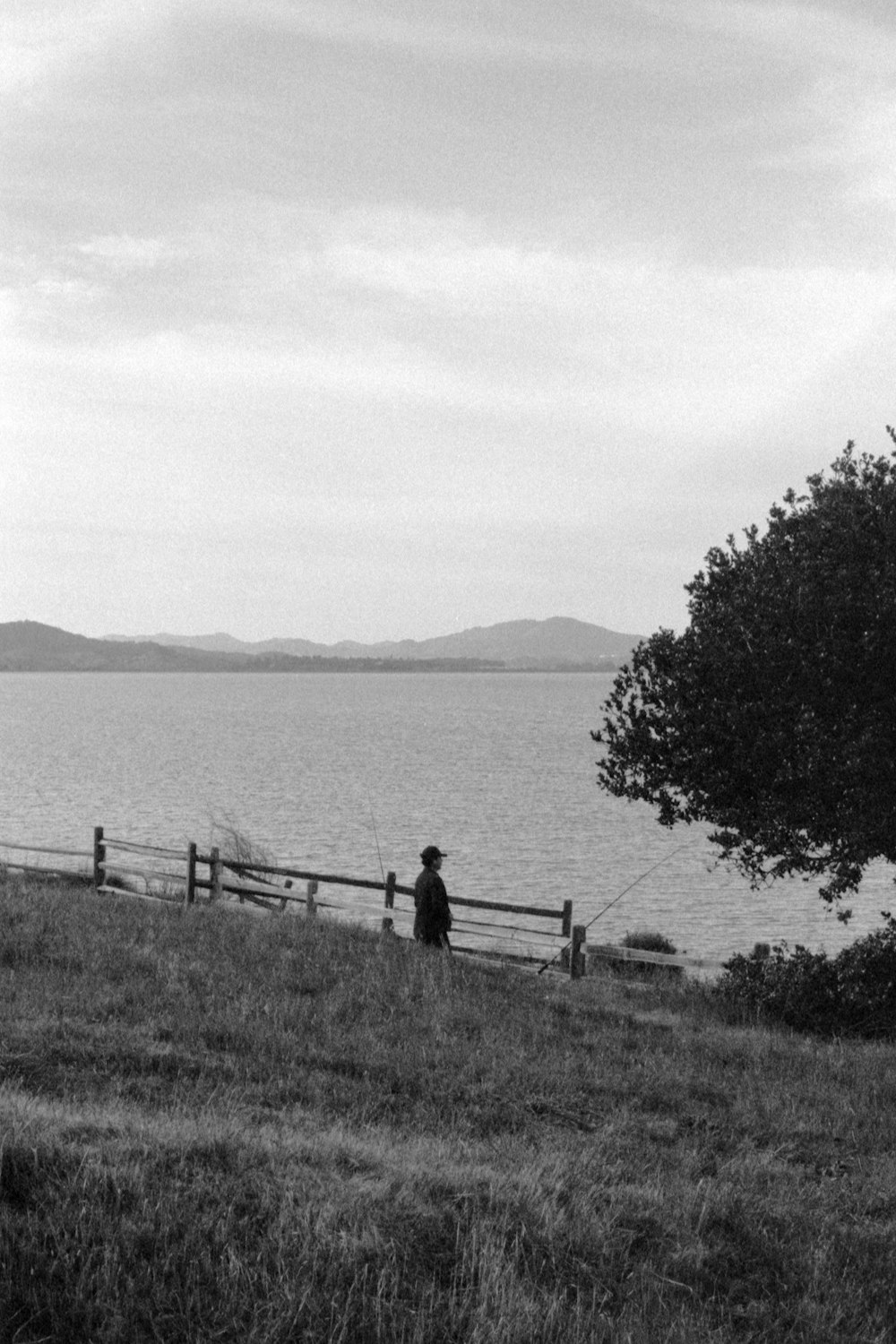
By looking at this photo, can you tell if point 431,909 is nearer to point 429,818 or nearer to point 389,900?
point 389,900

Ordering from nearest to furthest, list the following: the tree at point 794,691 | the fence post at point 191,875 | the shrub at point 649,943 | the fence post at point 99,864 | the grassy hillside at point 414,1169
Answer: the grassy hillside at point 414,1169 → the tree at point 794,691 → the fence post at point 191,875 → the fence post at point 99,864 → the shrub at point 649,943

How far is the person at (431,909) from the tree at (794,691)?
3745mm

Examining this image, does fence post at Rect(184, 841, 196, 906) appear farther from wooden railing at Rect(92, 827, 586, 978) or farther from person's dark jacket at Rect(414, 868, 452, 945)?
person's dark jacket at Rect(414, 868, 452, 945)

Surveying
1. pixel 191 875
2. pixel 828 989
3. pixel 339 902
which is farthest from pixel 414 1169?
pixel 339 902

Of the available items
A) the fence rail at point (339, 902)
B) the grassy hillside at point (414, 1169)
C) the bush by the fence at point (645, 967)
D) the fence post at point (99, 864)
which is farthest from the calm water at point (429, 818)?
the grassy hillside at point (414, 1169)

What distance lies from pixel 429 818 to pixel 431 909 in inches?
1726

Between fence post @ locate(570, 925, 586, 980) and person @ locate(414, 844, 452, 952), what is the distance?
2043 mm

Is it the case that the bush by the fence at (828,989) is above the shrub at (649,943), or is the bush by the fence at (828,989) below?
above

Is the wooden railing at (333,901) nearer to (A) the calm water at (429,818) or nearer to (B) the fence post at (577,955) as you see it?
(B) the fence post at (577,955)

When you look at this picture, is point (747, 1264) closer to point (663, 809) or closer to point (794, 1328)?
point (794, 1328)

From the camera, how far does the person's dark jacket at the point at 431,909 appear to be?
18875mm

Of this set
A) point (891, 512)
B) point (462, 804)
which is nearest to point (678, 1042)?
point (891, 512)

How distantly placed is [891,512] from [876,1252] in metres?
12.0

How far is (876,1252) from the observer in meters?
7.88
